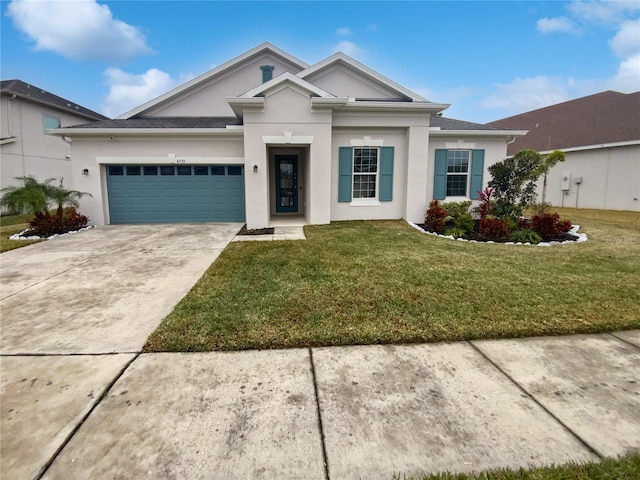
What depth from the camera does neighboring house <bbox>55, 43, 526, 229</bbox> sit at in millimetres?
11078

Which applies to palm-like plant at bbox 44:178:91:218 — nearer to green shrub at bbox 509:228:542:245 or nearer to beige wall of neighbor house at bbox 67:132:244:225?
beige wall of neighbor house at bbox 67:132:244:225

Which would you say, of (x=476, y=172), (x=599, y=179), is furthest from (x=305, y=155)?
(x=599, y=179)

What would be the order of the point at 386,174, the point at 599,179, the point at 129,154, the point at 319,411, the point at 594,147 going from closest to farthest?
the point at 319,411, the point at 386,174, the point at 129,154, the point at 594,147, the point at 599,179

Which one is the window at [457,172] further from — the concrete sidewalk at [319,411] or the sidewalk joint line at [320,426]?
the sidewalk joint line at [320,426]

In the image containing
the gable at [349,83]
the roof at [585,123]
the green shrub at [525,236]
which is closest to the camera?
the green shrub at [525,236]

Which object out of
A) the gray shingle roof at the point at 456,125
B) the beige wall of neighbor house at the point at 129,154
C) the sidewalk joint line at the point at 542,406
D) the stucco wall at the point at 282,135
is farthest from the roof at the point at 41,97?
the sidewalk joint line at the point at 542,406

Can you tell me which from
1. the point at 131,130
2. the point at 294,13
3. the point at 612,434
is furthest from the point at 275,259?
the point at 294,13

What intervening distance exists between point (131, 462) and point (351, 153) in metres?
10.8

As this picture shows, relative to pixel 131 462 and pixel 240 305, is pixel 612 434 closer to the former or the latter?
pixel 131 462

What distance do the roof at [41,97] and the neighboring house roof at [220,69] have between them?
6.74m

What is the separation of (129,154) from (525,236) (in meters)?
12.8

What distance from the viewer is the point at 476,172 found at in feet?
42.2

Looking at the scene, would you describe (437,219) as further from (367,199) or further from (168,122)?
(168,122)

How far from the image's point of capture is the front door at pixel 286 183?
14266 millimetres
